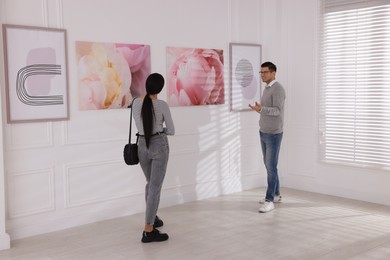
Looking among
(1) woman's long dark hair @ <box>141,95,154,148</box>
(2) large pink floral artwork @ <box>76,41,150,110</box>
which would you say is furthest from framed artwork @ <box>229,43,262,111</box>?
(1) woman's long dark hair @ <box>141,95,154,148</box>

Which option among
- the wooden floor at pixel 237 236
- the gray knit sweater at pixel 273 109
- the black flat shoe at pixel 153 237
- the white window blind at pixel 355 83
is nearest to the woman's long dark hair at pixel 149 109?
the black flat shoe at pixel 153 237

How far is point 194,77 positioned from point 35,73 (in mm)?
2103

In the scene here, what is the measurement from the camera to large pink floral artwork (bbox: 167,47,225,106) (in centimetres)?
575

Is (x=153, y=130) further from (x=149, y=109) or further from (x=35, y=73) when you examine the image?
(x=35, y=73)

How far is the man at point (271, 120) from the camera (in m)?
5.40

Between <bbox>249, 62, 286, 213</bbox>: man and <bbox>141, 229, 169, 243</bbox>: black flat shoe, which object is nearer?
<bbox>141, 229, 169, 243</bbox>: black flat shoe

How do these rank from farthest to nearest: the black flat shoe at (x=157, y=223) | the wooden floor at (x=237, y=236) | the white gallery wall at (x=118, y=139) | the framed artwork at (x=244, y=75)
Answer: the framed artwork at (x=244, y=75), the black flat shoe at (x=157, y=223), the white gallery wall at (x=118, y=139), the wooden floor at (x=237, y=236)

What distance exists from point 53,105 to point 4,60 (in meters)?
0.66

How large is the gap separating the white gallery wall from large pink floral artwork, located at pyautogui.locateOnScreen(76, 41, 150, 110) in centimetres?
8

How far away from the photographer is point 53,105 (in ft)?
15.6

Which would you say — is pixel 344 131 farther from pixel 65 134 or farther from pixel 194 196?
pixel 65 134

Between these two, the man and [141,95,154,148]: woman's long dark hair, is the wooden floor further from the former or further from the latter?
[141,95,154,148]: woman's long dark hair

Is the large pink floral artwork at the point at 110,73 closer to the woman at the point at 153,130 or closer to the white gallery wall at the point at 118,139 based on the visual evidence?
the white gallery wall at the point at 118,139

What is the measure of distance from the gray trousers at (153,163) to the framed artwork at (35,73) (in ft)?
3.72
